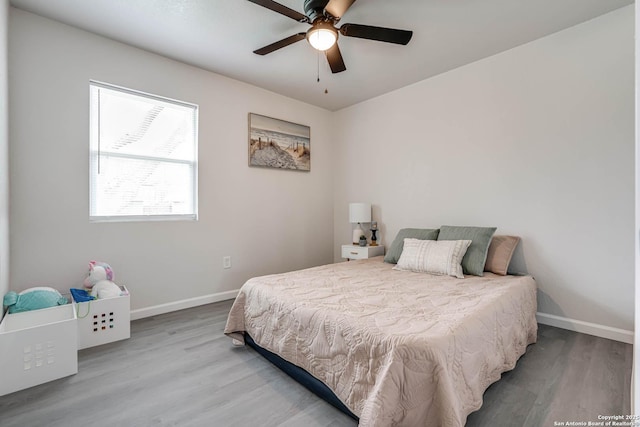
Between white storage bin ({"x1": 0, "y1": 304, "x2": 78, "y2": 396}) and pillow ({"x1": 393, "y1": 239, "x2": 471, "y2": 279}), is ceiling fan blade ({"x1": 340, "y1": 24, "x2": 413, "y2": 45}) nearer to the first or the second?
pillow ({"x1": 393, "y1": 239, "x2": 471, "y2": 279})

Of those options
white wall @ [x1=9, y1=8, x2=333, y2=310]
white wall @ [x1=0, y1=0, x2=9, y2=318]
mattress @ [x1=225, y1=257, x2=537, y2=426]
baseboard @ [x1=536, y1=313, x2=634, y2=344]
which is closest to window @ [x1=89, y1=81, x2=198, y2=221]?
white wall @ [x1=9, y1=8, x2=333, y2=310]

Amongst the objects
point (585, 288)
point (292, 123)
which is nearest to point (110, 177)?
point (292, 123)

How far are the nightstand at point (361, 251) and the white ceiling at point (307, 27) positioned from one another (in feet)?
6.89

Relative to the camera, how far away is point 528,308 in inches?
Answer: 88.9

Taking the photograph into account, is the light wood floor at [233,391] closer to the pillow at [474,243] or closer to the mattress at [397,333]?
the mattress at [397,333]

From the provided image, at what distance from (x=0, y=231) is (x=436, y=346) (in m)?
2.69

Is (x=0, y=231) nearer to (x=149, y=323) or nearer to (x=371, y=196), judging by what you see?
(x=149, y=323)

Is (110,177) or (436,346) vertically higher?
(110,177)

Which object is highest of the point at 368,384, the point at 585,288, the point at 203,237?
the point at 203,237

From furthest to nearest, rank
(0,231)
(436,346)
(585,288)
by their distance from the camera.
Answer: (585,288) → (0,231) → (436,346)

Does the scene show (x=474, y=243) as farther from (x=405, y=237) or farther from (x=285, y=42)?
(x=285, y=42)

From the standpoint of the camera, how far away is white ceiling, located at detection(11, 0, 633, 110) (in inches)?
87.6

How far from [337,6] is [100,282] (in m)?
2.81

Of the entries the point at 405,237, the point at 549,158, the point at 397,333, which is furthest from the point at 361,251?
the point at 397,333
